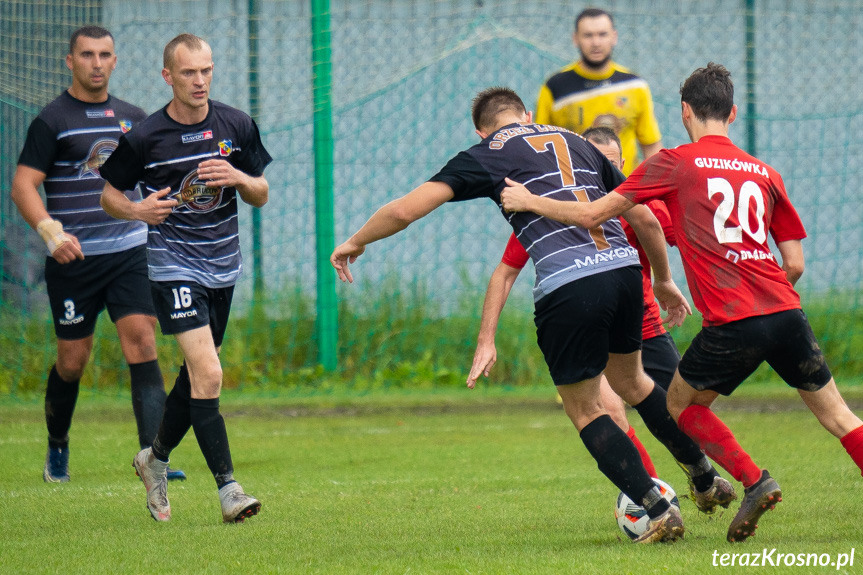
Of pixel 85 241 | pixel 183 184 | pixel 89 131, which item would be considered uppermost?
pixel 89 131

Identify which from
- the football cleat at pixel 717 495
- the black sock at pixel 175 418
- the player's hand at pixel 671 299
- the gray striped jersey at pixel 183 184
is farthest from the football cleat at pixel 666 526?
the gray striped jersey at pixel 183 184

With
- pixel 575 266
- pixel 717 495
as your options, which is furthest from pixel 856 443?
pixel 575 266

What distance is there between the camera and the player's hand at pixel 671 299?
4801 mm

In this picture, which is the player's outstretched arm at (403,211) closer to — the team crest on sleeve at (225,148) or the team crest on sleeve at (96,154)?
the team crest on sleeve at (225,148)

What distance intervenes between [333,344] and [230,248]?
4902 mm

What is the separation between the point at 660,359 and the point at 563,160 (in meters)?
1.53

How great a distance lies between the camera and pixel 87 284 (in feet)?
21.4

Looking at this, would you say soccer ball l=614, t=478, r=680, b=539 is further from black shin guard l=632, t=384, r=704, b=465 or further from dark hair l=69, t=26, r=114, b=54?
dark hair l=69, t=26, r=114, b=54

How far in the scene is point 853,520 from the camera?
4.53 m

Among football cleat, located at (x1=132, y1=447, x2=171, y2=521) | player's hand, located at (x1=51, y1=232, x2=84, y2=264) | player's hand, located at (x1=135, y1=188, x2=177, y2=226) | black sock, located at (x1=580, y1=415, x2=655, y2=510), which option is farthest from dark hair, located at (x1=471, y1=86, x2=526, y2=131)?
player's hand, located at (x1=51, y1=232, x2=84, y2=264)

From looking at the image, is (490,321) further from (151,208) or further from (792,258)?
(151,208)

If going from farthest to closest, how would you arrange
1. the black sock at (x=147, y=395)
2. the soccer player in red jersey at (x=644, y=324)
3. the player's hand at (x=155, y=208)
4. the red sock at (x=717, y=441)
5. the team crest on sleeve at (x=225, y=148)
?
1. the black sock at (x=147, y=395)
2. the team crest on sleeve at (x=225, y=148)
3. the player's hand at (x=155, y=208)
4. the soccer player in red jersey at (x=644, y=324)
5. the red sock at (x=717, y=441)

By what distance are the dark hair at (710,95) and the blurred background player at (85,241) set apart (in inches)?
134

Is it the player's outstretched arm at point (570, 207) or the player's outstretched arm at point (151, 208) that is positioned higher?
the player's outstretched arm at point (151, 208)
